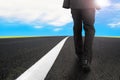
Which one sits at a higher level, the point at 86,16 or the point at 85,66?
the point at 86,16

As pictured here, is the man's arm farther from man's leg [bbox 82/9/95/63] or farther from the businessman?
man's leg [bbox 82/9/95/63]

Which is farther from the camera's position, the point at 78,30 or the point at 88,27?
the point at 78,30

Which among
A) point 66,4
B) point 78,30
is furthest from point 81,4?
point 78,30

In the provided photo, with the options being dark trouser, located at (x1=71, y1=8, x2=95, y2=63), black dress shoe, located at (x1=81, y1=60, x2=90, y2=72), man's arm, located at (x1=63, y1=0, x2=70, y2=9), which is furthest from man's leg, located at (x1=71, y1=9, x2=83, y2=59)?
black dress shoe, located at (x1=81, y1=60, x2=90, y2=72)

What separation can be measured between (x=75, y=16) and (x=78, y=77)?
1.97 m

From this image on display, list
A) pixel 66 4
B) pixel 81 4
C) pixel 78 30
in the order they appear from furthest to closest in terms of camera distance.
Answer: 1. pixel 78 30
2. pixel 66 4
3. pixel 81 4

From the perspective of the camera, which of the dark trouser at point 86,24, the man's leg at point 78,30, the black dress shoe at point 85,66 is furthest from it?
Answer: the man's leg at point 78,30

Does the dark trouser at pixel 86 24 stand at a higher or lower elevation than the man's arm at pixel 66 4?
lower

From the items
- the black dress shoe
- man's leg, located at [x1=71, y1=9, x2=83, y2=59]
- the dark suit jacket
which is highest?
the dark suit jacket

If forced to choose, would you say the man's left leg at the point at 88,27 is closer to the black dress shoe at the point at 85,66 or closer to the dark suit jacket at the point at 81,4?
the dark suit jacket at the point at 81,4

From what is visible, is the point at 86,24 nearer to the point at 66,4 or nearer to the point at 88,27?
the point at 88,27

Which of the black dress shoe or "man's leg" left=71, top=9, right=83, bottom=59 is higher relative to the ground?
"man's leg" left=71, top=9, right=83, bottom=59

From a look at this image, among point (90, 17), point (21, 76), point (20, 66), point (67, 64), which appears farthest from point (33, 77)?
point (90, 17)

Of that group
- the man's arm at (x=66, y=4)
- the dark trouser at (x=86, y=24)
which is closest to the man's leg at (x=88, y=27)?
the dark trouser at (x=86, y=24)
